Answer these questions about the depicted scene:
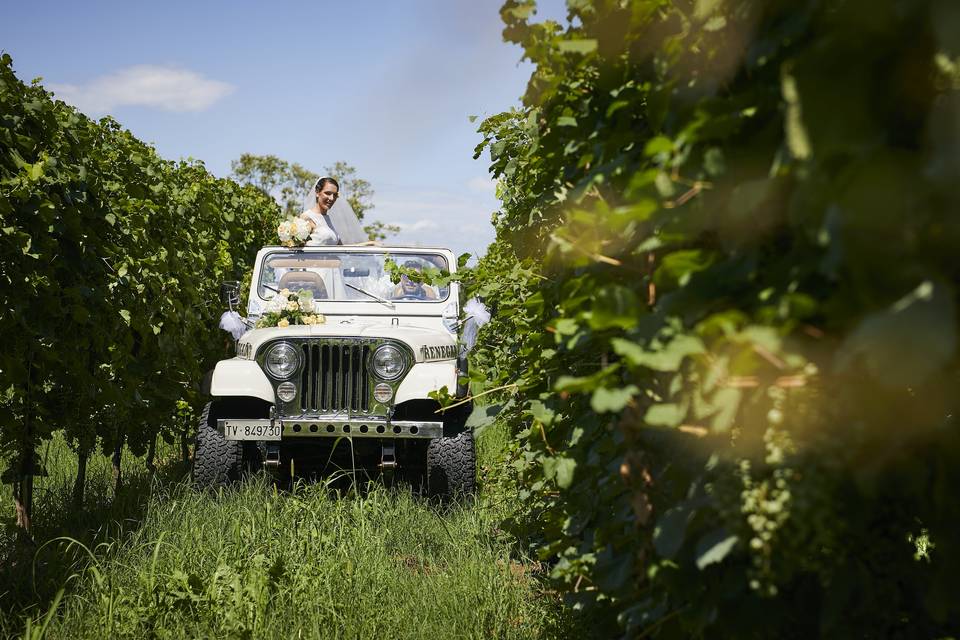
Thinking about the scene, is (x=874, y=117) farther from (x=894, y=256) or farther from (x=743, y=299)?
(x=743, y=299)

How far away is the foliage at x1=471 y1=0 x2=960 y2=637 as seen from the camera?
88 cm

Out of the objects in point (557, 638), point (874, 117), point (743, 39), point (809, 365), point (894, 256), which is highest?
point (743, 39)

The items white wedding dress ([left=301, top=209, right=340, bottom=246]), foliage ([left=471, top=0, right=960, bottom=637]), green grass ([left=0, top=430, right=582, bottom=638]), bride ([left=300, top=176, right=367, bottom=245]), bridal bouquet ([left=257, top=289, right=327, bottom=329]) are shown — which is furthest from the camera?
bride ([left=300, top=176, right=367, bottom=245])

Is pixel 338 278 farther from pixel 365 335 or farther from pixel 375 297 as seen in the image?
pixel 365 335

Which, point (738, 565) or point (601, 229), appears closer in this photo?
point (738, 565)

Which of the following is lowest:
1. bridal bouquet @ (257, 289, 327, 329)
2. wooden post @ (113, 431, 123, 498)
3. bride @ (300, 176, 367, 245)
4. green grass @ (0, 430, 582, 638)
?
green grass @ (0, 430, 582, 638)

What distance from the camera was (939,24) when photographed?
809 millimetres

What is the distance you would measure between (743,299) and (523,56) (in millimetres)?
987

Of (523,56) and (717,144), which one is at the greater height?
(523,56)

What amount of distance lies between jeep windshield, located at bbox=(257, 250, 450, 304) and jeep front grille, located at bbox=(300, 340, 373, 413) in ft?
3.57

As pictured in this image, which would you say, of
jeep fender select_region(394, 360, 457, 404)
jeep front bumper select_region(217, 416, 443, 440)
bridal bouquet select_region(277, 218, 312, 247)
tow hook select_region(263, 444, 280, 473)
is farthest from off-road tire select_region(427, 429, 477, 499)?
bridal bouquet select_region(277, 218, 312, 247)

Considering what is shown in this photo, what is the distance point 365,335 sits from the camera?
5.39 meters

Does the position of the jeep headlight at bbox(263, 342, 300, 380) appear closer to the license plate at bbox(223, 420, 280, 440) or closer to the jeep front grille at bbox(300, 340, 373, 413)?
the jeep front grille at bbox(300, 340, 373, 413)

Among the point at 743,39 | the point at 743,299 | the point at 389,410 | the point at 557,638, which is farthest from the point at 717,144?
the point at 389,410
